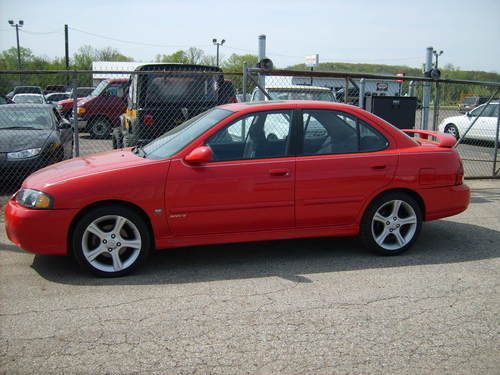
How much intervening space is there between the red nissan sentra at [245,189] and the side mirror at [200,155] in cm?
1

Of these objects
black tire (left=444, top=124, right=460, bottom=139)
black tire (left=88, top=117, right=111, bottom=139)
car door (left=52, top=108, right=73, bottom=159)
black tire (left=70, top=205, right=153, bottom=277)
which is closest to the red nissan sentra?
black tire (left=70, top=205, right=153, bottom=277)

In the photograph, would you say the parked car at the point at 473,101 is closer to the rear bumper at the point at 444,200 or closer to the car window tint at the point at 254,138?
the rear bumper at the point at 444,200

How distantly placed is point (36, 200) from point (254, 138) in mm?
2101

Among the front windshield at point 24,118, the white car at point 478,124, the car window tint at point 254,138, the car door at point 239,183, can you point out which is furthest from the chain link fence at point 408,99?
the front windshield at point 24,118

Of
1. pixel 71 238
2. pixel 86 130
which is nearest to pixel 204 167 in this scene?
pixel 71 238

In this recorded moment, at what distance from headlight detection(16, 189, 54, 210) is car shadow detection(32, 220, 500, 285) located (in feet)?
2.24

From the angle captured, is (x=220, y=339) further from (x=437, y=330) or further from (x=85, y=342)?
(x=437, y=330)

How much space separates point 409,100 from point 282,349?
265 inches

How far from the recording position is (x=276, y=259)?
532cm

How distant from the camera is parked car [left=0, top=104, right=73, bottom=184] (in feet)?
26.7

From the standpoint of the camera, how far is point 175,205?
479 cm

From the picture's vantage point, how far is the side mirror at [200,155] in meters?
4.75

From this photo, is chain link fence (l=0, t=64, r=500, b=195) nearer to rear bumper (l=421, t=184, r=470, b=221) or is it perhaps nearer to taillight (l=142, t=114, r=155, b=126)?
taillight (l=142, t=114, r=155, b=126)

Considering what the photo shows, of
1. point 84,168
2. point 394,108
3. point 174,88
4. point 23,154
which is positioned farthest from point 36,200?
point 394,108
